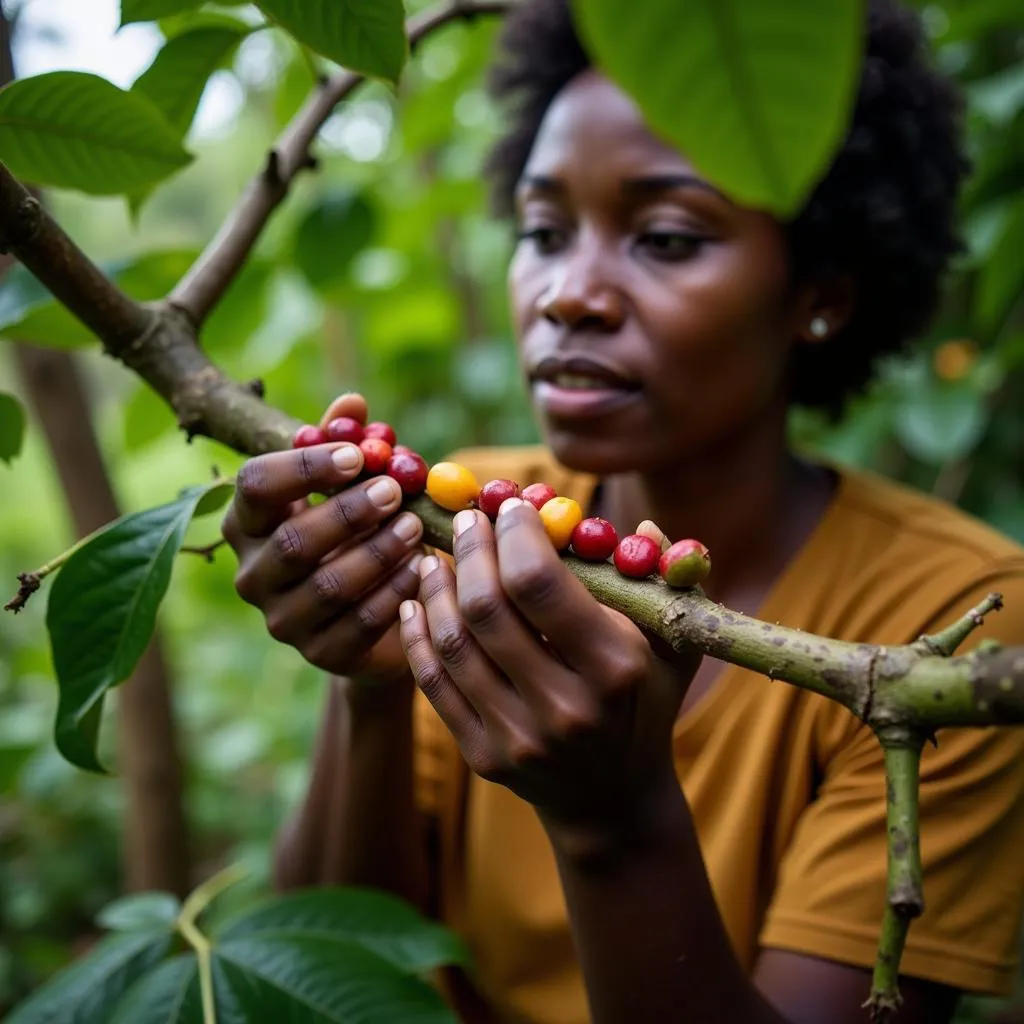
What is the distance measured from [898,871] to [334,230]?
1438 mm

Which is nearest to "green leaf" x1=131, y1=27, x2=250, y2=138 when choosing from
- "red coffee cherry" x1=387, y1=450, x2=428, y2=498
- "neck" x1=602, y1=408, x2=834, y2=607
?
"red coffee cherry" x1=387, y1=450, x2=428, y2=498

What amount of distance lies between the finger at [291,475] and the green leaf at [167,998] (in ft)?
1.82

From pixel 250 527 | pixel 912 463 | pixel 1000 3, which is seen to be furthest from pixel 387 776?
pixel 912 463

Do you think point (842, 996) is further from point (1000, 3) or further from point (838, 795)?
point (1000, 3)

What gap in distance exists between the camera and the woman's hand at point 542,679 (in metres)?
0.63

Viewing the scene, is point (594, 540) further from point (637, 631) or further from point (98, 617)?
point (98, 617)

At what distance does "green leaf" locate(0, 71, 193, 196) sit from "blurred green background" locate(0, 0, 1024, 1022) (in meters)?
0.25

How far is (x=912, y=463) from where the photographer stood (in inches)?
92.0

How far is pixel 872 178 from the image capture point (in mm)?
1331

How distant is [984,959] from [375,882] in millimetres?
773

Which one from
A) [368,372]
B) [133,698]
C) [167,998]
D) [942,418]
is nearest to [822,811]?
[167,998]

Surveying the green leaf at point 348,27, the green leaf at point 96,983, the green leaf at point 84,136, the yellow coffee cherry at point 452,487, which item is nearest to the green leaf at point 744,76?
the green leaf at point 348,27

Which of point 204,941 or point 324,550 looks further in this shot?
point 204,941

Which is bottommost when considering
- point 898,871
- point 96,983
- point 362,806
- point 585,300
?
point 96,983
